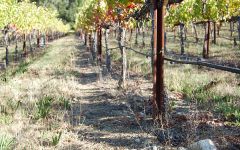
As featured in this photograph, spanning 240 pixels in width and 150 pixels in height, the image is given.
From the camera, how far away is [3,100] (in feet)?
36.0

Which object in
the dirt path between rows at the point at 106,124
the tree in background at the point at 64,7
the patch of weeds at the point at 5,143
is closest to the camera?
the patch of weeds at the point at 5,143

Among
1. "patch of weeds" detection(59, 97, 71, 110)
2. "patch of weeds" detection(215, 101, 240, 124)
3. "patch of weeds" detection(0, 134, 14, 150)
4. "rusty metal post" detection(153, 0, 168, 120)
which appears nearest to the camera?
"patch of weeds" detection(0, 134, 14, 150)

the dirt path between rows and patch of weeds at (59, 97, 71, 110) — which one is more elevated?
patch of weeds at (59, 97, 71, 110)

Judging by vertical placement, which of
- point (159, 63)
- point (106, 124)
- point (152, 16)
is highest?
point (152, 16)

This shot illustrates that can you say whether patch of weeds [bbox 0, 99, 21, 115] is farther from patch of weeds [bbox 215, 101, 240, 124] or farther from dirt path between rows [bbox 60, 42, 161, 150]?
patch of weeds [bbox 215, 101, 240, 124]

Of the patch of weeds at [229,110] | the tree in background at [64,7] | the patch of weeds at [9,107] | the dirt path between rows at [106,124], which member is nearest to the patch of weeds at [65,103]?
the dirt path between rows at [106,124]

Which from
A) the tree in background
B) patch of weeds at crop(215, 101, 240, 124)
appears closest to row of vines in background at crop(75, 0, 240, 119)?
patch of weeds at crop(215, 101, 240, 124)

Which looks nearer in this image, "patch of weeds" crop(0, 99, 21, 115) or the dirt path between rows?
the dirt path between rows

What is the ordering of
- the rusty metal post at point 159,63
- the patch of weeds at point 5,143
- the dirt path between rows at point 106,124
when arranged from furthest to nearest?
the rusty metal post at point 159,63 → the dirt path between rows at point 106,124 → the patch of weeds at point 5,143

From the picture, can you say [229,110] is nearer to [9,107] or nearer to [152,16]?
[152,16]

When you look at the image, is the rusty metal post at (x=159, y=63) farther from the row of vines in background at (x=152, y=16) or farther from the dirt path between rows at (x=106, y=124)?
the dirt path between rows at (x=106, y=124)

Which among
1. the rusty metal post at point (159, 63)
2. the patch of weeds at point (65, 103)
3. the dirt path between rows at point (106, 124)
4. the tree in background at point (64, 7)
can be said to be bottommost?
the dirt path between rows at point (106, 124)

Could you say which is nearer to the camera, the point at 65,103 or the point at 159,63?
the point at 159,63

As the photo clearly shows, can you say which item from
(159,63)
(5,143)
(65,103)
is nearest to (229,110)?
(159,63)
